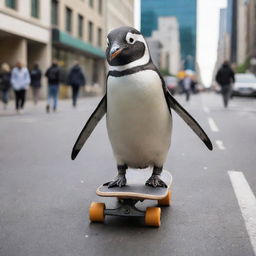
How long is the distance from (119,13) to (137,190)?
59000mm

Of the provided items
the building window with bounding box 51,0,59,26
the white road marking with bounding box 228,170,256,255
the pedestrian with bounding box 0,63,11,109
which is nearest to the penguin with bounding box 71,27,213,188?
the white road marking with bounding box 228,170,256,255

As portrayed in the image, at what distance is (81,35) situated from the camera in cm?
4041

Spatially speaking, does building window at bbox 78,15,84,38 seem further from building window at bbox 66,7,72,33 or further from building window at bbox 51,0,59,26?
building window at bbox 51,0,59,26

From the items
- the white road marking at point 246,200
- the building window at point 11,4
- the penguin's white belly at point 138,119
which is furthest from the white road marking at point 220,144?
the building window at point 11,4

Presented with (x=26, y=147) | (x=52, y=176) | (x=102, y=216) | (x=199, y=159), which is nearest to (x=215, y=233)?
(x=102, y=216)

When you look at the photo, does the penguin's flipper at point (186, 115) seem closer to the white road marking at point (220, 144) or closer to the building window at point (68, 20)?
the white road marking at point (220, 144)

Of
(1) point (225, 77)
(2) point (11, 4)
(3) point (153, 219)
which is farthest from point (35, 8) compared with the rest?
(3) point (153, 219)

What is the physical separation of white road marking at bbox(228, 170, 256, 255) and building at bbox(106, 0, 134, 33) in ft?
138

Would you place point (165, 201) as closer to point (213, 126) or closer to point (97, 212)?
point (97, 212)

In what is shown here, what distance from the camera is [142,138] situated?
369 cm

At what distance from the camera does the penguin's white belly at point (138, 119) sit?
11.5ft

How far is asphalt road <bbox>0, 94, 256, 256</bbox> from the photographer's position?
3.15 m

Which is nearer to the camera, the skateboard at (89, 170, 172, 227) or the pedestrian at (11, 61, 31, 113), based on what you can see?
the skateboard at (89, 170, 172, 227)

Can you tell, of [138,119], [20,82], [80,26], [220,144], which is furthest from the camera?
[80,26]
